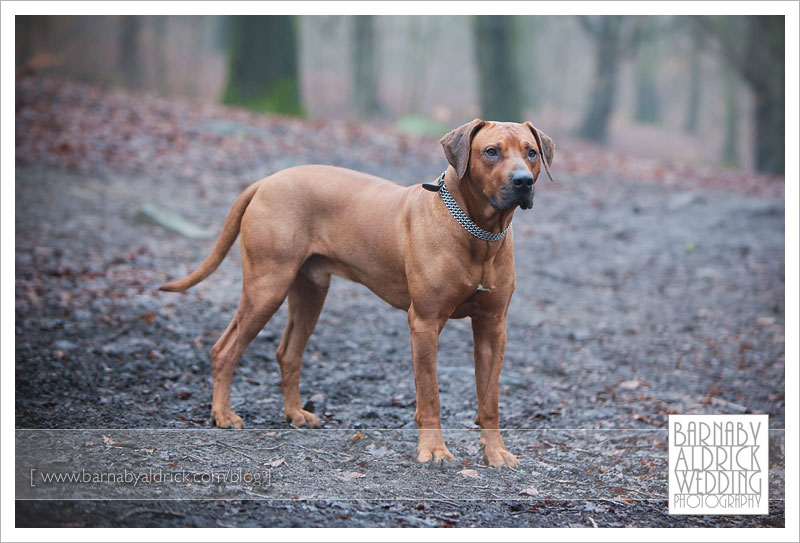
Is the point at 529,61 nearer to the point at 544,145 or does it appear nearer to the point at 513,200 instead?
the point at 544,145

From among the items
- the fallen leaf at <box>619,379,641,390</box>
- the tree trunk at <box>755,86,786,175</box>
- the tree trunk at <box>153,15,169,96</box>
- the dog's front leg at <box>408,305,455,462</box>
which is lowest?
the fallen leaf at <box>619,379,641,390</box>

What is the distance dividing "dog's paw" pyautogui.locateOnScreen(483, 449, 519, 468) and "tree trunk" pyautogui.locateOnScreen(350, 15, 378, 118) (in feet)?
65.6

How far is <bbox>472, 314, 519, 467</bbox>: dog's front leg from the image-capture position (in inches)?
170

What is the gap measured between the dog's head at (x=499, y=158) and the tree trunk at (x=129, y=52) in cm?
1781

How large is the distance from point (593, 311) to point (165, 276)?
15.7 feet

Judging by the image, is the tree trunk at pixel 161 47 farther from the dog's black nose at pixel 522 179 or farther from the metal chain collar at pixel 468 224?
the dog's black nose at pixel 522 179

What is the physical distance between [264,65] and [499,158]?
42.1ft

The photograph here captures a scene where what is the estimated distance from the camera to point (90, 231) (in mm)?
9023

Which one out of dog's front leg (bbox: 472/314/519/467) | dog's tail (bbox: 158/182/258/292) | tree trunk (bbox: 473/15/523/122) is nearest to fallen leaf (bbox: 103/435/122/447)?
dog's tail (bbox: 158/182/258/292)

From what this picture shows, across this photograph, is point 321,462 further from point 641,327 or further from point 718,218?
point 718,218

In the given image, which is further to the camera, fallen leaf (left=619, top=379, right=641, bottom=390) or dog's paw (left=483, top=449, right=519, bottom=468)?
fallen leaf (left=619, top=379, right=641, bottom=390)

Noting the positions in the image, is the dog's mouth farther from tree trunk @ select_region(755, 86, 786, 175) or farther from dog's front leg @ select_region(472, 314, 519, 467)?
tree trunk @ select_region(755, 86, 786, 175)

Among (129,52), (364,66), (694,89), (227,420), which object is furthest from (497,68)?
(694,89)

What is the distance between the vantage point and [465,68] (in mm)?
40188
